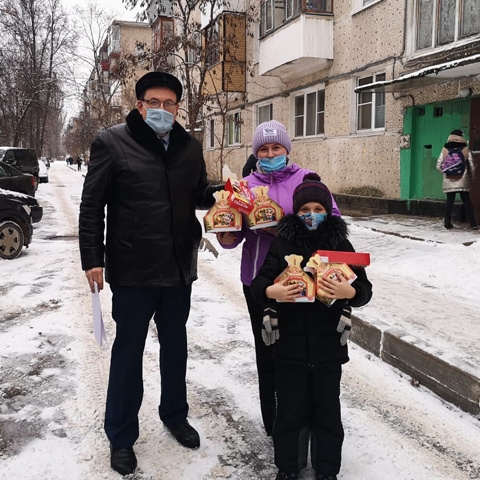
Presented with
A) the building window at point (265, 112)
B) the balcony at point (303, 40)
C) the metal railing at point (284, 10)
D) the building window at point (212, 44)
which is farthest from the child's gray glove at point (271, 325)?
the building window at point (265, 112)

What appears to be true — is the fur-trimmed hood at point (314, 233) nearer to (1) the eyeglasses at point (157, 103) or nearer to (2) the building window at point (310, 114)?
(1) the eyeglasses at point (157, 103)

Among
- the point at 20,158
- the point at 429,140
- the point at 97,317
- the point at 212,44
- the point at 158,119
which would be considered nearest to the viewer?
the point at 158,119

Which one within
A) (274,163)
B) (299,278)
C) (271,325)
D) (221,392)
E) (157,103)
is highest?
(157,103)

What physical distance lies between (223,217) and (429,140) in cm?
928

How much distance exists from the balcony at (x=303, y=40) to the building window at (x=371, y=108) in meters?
1.45

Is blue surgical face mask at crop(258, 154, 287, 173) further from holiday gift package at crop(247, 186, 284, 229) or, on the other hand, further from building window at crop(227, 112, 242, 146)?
building window at crop(227, 112, 242, 146)

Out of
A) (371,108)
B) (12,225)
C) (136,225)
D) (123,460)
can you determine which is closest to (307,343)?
(136,225)

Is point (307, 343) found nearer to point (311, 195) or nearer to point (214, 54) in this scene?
point (311, 195)

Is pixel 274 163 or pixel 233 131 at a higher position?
pixel 233 131

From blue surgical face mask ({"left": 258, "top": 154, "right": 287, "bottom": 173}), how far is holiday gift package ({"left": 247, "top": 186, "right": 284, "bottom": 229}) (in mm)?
170

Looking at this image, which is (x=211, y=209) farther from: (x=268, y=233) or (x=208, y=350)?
(x=208, y=350)

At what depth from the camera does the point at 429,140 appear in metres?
10.6

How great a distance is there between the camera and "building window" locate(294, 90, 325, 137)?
1420 cm

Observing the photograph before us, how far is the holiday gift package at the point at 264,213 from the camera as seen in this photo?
8.23 feet
